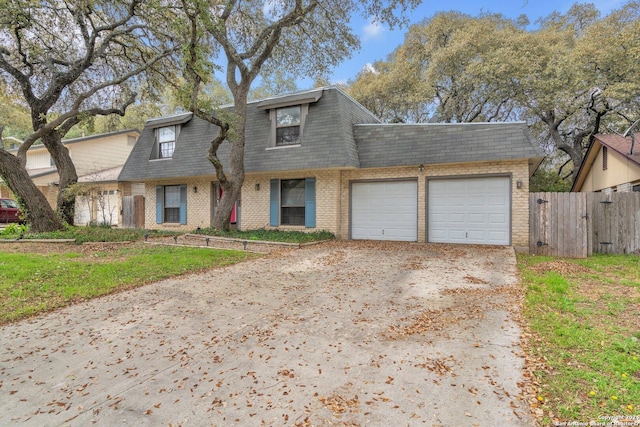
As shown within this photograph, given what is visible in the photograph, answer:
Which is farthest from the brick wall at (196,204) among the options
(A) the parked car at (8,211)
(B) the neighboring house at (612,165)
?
(B) the neighboring house at (612,165)

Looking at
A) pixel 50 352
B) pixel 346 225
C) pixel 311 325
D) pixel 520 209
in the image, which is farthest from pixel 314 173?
pixel 50 352

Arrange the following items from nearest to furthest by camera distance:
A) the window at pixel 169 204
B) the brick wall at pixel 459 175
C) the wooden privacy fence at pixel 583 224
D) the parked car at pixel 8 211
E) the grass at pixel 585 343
A: the grass at pixel 585 343
the wooden privacy fence at pixel 583 224
the brick wall at pixel 459 175
the window at pixel 169 204
the parked car at pixel 8 211

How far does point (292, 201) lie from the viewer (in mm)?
12828

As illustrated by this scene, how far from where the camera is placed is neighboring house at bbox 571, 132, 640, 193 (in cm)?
1158

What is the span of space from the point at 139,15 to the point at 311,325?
11872mm

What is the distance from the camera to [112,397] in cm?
248

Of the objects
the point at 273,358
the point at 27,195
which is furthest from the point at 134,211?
the point at 273,358

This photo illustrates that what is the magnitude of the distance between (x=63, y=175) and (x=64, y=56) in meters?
4.32

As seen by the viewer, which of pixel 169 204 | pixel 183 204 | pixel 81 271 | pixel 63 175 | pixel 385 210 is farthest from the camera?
pixel 169 204

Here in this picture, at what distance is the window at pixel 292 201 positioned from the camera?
12672 mm

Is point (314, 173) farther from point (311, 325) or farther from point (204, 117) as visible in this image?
point (311, 325)

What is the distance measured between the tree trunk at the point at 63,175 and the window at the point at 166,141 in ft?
11.4

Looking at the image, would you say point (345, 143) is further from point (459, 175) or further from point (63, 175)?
point (63, 175)

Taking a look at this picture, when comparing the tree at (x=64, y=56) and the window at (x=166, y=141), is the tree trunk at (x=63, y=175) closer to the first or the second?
the tree at (x=64, y=56)
